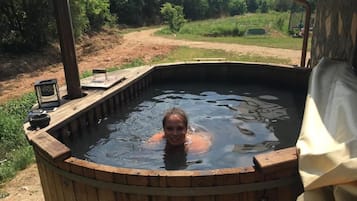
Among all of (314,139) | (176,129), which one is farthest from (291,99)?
(314,139)

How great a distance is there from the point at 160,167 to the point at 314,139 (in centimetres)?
186

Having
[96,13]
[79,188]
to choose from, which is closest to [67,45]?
[79,188]

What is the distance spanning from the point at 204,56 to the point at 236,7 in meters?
40.0

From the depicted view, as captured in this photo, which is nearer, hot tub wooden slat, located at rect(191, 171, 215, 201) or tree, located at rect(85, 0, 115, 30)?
hot tub wooden slat, located at rect(191, 171, 215, 201)

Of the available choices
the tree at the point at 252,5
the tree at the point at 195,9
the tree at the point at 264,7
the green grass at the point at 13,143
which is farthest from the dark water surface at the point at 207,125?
the tree at the point at 252,5

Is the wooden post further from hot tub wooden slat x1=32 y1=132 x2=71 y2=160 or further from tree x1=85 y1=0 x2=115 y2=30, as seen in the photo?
tree x1=85 y1=0 x2=115 y2=30

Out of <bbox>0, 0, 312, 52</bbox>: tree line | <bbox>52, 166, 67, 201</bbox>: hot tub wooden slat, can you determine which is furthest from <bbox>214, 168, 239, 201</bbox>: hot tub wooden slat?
<bbox>0, 0, 312, 52</bbox>: tree line

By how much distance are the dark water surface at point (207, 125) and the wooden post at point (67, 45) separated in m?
0.63

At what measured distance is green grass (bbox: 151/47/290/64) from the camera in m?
11.3

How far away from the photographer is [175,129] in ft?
11.7

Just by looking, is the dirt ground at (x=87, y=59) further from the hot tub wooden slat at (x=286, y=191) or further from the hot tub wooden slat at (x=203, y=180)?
the hot tub wooden slat at (x=286, y=191)

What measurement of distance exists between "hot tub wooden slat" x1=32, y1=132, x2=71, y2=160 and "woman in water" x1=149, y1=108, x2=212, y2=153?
1.11 m

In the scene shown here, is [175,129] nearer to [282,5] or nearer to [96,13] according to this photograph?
[96,13]

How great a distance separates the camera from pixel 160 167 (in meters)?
3.71
